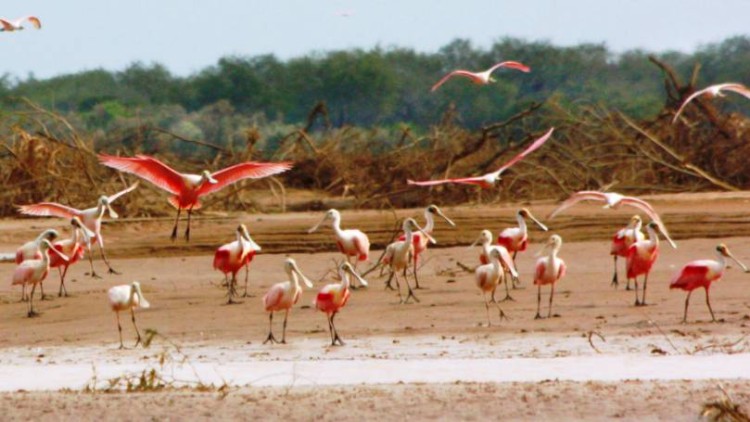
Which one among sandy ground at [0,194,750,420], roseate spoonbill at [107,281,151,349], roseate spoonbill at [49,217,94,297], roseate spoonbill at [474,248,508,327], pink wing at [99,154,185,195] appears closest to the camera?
sandy ground at [0,194,750,420]

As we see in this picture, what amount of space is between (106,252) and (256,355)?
7982 mm

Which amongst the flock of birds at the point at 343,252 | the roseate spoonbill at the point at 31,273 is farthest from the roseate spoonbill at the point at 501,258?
the roseate spoonbill at the point at 31,273

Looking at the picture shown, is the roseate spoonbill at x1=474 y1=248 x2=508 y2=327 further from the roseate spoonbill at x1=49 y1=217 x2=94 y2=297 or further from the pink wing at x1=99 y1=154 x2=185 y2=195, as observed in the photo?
the roseate spoonbill at x1=49 y1=217 x2=94 y2=297

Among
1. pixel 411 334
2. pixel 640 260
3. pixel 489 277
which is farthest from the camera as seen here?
pixel 640 260

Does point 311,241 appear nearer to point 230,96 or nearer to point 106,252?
point 106,252

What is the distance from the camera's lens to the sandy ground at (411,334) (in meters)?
9.01

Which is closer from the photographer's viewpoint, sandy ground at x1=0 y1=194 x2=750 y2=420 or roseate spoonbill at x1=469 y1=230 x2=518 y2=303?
sandy ground at x1=0 y1=194 x2=750 y2=420

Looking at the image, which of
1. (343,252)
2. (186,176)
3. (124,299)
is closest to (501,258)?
(343,252)

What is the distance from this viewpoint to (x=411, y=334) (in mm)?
12656

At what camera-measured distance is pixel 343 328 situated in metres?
13.2

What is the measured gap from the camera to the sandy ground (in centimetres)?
901

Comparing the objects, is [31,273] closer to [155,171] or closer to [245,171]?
[155,171]

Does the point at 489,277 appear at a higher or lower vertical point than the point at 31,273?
higher

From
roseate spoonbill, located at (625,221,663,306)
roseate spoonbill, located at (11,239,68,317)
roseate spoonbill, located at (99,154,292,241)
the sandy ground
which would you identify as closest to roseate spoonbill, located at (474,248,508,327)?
the sandy ground
